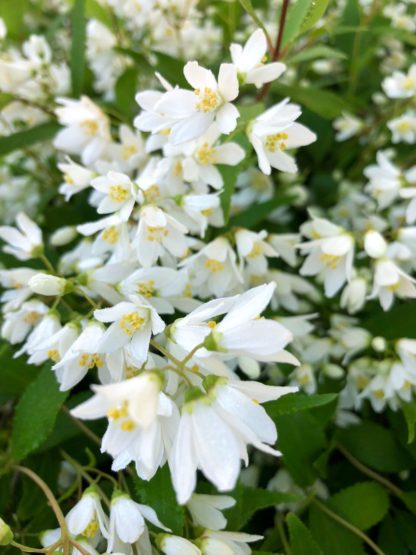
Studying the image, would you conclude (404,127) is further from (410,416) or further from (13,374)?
(13,374)

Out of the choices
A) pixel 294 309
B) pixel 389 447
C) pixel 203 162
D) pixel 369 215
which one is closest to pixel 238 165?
pixel 203 162

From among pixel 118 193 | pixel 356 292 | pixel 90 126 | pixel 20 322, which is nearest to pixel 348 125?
pixel 356 292

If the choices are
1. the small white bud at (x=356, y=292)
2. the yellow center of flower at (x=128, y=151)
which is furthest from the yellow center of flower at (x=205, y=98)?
the small white bud at (x=356, y=292)

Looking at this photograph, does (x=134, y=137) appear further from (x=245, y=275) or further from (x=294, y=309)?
(x=294, y=309)

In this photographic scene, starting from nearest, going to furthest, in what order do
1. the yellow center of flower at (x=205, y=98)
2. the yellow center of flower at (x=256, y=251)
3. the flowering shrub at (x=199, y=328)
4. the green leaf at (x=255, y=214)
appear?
the flowering shrub at (x=199, y=328), the yellow center of flower at (x=205, y=98), the yellow center of flower at (x=256, y=251), the green leaf at (x=255, y=214)

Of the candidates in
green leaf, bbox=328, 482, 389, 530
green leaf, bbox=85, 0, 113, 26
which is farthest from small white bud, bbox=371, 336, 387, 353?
green leaf, bbox=85, 0, 113, 26

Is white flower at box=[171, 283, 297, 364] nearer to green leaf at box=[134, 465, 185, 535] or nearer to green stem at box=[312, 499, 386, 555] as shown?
green leaf at box=[134, 465, 185, 535]

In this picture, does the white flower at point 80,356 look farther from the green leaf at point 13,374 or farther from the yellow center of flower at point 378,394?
the yellow center of flower at point 378,394
